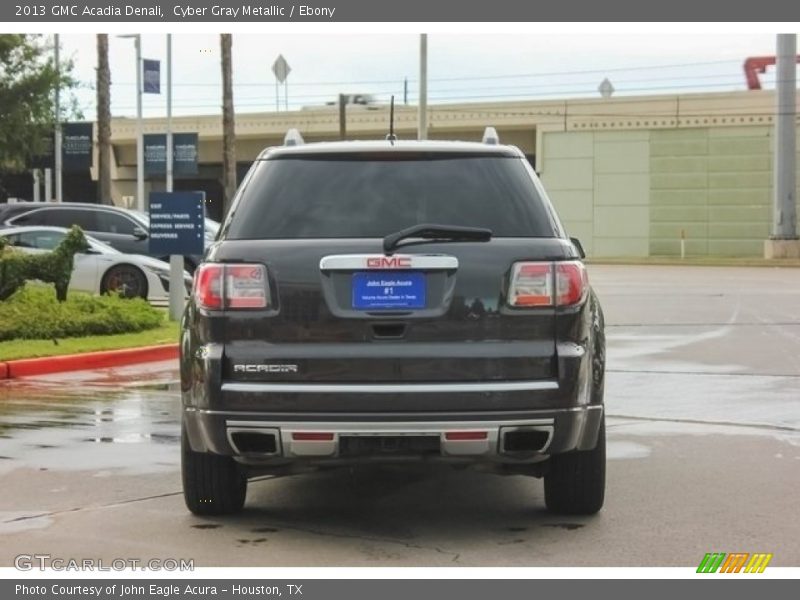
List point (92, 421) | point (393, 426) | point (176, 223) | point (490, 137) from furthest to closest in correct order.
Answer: point (176, 223) → point (92, 421) → point (490, 137) → point (393, 426)

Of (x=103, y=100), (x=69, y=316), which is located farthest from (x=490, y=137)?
(x=103, y=100)

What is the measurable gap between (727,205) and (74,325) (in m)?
40.6

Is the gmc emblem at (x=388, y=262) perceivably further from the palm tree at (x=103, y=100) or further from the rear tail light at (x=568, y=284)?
the palm tree at (x=103, y=100)

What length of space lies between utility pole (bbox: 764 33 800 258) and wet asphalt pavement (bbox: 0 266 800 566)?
3335 cm

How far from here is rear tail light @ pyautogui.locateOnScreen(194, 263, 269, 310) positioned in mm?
5742

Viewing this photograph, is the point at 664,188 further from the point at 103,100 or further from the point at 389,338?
the point at 389,338

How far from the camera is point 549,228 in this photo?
5.96 m

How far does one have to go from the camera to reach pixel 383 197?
604cm

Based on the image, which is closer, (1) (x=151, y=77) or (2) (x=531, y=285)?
(2) (x=531, y=285)

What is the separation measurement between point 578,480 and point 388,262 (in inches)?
60.2

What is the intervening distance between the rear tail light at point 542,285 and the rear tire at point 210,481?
1.68 metres

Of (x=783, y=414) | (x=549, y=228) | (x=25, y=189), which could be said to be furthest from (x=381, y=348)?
(x=25, y=189)

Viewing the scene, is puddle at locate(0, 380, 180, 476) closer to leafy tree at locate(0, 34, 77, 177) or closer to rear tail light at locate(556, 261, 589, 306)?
rear tail light at locate(556, 261, 589, 306)

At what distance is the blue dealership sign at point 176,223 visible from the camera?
1639cm
